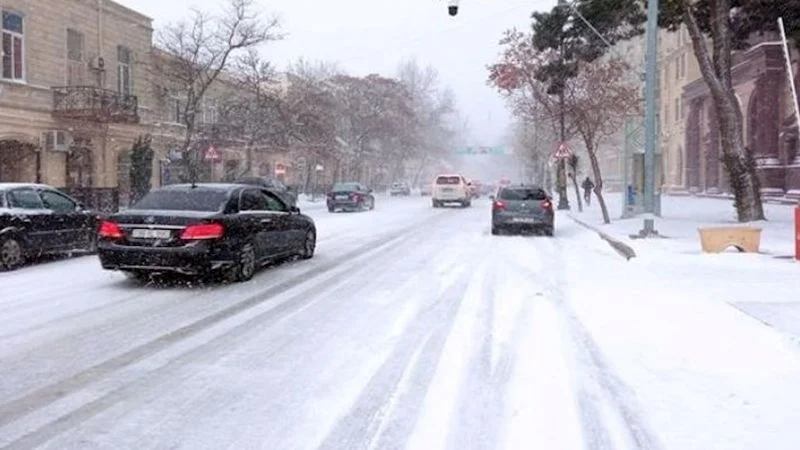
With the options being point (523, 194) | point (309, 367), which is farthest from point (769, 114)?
point (309, 367)

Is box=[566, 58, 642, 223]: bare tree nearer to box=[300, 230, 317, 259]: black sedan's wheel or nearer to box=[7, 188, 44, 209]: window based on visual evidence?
box=[300, 230, 317, 259]: black sedan's wheel

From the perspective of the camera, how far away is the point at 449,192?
146 feet

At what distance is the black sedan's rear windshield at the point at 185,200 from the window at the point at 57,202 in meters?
3.57

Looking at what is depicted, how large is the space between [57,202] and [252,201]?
4.67 meters

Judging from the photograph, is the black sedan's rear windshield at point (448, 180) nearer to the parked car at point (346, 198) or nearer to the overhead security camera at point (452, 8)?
the parked car at point (346, 198)

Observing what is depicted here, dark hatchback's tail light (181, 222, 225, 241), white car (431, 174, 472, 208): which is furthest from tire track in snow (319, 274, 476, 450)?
white car (431, 174, 472, 208)

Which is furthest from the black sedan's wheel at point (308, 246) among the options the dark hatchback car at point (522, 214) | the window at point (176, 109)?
the window at point (176, 109)

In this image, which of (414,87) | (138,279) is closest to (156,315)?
(138,279)

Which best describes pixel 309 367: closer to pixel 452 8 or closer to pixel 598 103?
pixel 452 8

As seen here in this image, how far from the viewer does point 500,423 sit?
529 cm

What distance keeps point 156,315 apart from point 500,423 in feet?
17.2

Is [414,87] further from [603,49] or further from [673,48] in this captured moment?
[603,49]

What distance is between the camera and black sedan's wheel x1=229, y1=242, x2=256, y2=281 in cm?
1184

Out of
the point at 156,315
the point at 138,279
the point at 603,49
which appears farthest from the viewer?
the point at 603,49
